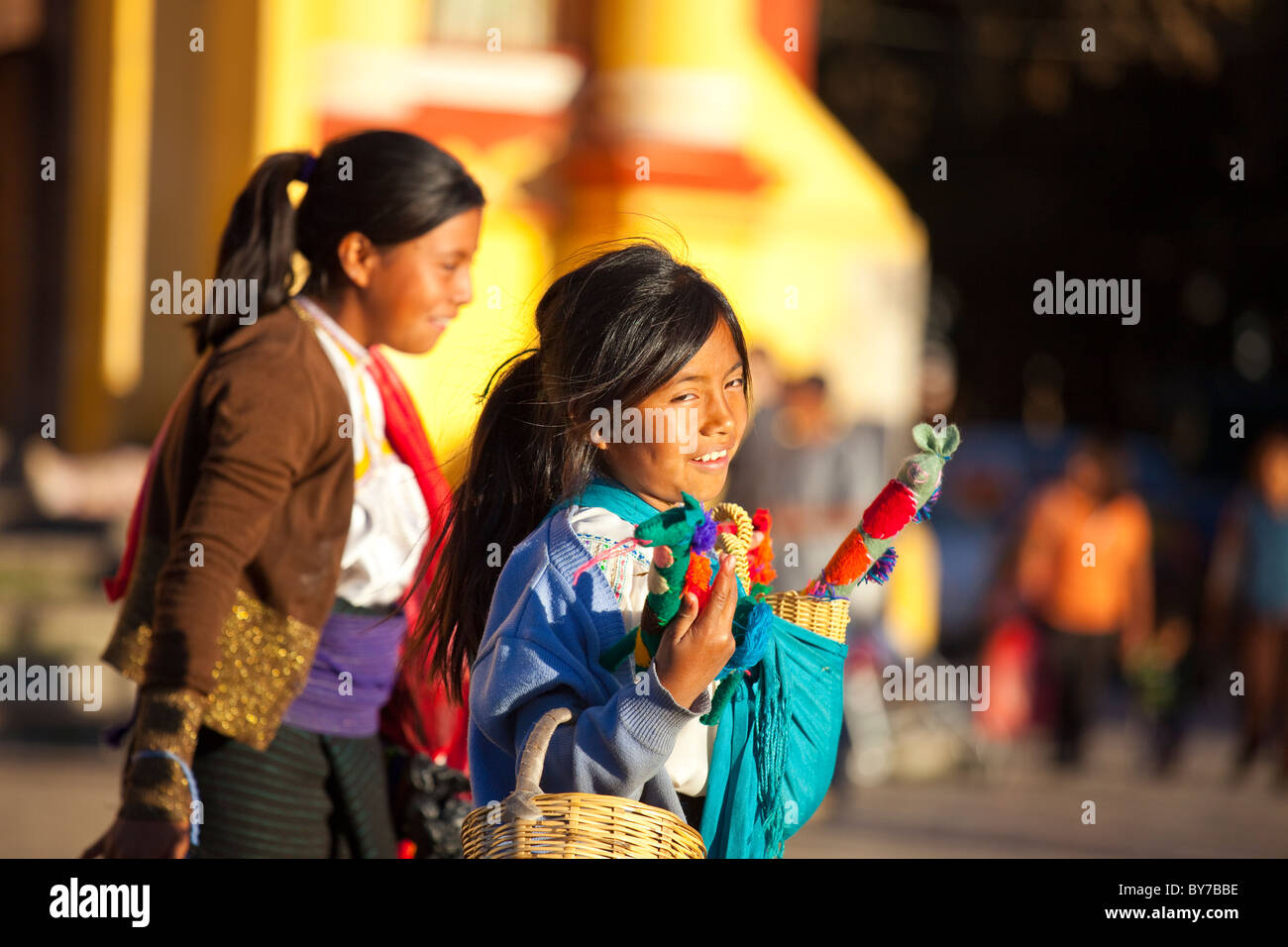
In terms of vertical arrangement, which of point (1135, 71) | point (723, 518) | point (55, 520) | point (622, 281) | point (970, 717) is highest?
point (1135, 71)

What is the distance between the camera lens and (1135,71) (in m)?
16.7

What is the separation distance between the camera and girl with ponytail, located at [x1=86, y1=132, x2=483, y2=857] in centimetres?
288

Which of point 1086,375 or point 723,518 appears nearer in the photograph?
point 723,518

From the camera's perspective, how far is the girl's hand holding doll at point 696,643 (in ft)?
7.46

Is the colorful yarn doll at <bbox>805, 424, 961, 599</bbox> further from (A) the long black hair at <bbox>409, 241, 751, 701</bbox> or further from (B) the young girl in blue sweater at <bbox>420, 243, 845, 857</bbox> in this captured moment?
(A) the long black hair at <bbox>409, 241, 751, 701</bbox>

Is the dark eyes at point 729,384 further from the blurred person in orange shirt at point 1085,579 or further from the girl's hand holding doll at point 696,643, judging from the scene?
the blurred person in orange shirt at point 1085,579

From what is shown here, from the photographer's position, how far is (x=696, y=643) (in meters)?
2.28

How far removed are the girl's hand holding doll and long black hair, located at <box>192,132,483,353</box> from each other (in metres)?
1.30

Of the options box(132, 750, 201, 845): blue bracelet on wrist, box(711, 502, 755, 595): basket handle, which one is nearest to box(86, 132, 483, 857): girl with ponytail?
box(132, 750, 201, 845): blue bracelet on wrist

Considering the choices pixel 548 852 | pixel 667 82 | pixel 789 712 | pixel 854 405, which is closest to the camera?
pixel 548 852
